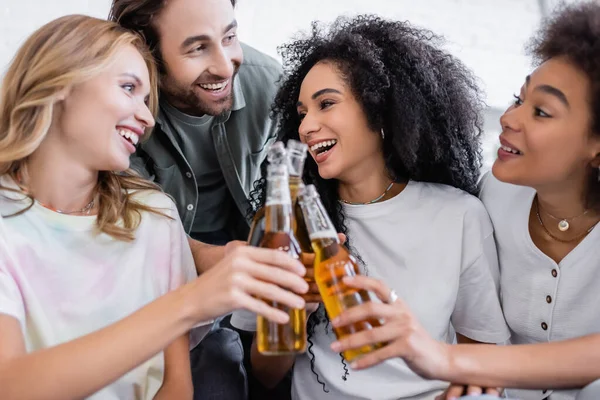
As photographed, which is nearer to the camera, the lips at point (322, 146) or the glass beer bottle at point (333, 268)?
the glass beer bottle at point (333, 268)

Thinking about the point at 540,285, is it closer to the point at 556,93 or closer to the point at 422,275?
the point at 422,275

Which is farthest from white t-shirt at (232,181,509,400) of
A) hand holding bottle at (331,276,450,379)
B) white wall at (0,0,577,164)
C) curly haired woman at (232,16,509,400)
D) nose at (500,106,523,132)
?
white wall at (0,0,577,164)

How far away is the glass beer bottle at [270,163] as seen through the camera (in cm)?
90

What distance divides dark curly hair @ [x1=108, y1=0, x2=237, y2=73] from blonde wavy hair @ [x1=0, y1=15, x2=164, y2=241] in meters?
0.37

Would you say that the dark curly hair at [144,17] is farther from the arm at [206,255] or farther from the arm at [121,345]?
the arm at [121,345]

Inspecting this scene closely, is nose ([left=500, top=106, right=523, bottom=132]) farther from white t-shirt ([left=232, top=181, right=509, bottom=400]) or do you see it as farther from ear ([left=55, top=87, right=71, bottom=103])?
ear ([left=55, top=87, right=71, bottom=103])

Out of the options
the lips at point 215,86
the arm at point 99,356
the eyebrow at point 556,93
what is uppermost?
the eyebrow at point 556,93

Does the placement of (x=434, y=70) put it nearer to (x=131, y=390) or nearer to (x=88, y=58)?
(x=88, y=58)

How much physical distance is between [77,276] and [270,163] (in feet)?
1.78

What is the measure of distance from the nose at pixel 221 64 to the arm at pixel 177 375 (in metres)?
0.78

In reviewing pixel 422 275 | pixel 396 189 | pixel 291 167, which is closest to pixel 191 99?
pixel 396 189

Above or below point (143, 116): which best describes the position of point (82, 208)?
below

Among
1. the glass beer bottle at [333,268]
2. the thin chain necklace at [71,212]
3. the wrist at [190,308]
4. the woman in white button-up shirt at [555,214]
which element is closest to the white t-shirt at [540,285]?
the woman in white button-up shirt at [555,214]

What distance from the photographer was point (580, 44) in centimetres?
128
